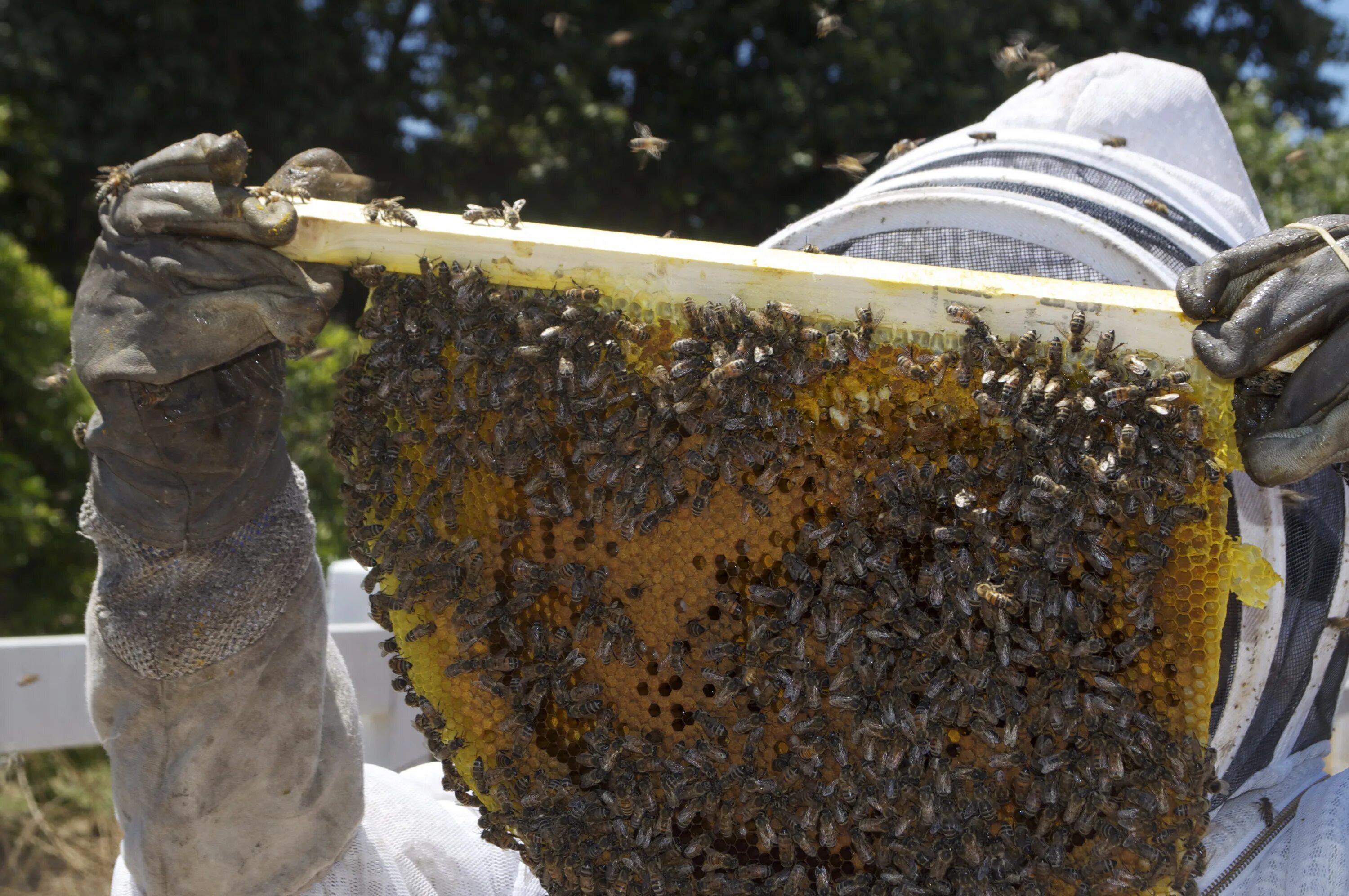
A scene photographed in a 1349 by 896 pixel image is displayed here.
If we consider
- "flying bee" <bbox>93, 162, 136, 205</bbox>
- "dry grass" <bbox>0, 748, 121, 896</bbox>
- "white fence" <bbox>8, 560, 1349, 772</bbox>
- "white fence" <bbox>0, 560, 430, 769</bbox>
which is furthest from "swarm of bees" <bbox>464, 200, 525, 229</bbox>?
"dry grass" <bbox>0, 748, 121, 896</bbox>

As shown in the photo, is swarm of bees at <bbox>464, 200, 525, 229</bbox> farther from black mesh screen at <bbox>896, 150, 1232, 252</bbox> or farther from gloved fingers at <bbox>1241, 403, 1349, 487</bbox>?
gloved fingers at <bbox>1241, 403, 1349, 487</bbox>

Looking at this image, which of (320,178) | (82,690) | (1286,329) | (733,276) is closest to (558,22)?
(320,178)

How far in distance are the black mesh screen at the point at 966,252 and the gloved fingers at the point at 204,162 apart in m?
1.40

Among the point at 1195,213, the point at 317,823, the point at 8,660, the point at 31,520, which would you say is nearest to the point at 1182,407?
the point at 1195,213

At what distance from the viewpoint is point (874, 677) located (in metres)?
2.13

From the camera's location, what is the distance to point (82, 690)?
17.6ft

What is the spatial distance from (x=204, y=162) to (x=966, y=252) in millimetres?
1703

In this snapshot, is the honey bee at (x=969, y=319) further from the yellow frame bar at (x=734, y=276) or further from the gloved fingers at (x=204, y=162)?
the gloved fingers at (x=204, y=162)

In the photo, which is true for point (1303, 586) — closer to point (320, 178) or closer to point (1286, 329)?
point (1286, 329)

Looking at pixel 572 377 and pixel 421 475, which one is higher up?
pixel 572 377

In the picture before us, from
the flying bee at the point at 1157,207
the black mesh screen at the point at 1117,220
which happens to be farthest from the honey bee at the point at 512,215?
the flying bee at the point at 1157,207

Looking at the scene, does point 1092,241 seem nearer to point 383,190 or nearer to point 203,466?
point 203,466

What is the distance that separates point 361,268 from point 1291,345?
182 cm

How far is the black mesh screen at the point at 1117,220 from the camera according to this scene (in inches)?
91.0
